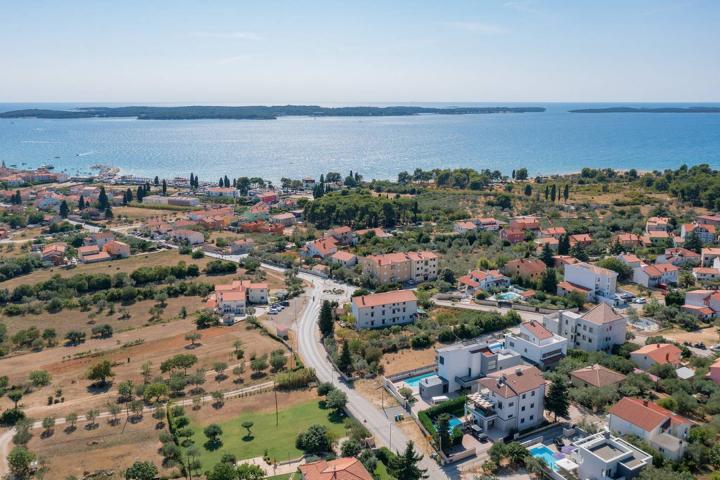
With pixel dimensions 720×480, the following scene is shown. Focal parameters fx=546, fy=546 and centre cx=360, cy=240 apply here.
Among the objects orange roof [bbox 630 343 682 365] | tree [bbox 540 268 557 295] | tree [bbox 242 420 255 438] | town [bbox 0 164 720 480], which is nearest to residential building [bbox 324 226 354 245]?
town [bbox 0 164 720 480]

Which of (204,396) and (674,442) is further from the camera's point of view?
(204,396)

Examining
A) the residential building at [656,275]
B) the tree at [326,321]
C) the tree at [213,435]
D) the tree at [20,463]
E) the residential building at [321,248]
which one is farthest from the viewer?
the residential building at [321,248]

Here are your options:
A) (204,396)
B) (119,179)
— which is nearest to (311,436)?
(204,396)

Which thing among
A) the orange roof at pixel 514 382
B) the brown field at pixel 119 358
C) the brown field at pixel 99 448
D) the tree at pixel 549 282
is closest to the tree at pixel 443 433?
the orange roof at pixel 514 382

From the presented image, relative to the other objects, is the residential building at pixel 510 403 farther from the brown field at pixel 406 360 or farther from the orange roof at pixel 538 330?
the brown field at pixel 406 360

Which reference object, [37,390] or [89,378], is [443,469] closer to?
[89,378]

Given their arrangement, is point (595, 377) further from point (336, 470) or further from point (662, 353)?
point (336, 470)

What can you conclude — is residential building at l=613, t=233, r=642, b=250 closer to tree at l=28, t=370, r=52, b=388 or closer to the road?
the road
